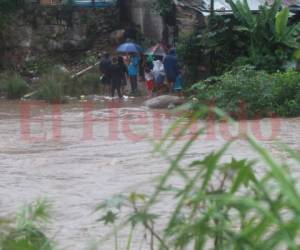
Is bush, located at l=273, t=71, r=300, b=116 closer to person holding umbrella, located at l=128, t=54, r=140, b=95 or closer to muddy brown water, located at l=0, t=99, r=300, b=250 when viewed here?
muddy brown water, located at l=0, t=99, r=300, b=250

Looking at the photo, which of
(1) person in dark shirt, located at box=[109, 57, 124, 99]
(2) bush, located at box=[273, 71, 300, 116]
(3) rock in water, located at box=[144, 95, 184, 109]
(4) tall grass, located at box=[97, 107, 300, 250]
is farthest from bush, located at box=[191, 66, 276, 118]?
(4) tall grass, located at box=[97, 107, 300, 250]

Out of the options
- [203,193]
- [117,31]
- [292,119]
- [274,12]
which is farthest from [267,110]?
[203,193]

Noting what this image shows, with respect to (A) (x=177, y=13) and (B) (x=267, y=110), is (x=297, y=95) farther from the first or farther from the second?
(A) (x=177, y=13)

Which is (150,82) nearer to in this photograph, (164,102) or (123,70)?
(123,70)

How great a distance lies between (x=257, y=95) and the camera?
15930mm

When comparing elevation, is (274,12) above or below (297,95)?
above

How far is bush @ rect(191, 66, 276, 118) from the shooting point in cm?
1578

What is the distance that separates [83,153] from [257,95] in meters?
5.19

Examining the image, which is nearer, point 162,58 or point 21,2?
point 162,58

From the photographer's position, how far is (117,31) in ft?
83.9

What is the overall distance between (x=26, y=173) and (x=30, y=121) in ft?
21.1

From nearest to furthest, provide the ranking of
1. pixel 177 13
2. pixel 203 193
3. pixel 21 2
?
1. pixel 203 193
2. pixel 177 13
3. pixel 21 2

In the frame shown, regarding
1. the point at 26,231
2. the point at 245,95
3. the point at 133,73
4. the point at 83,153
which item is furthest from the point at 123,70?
the point at 26,231

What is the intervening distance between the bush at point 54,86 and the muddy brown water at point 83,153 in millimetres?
878
